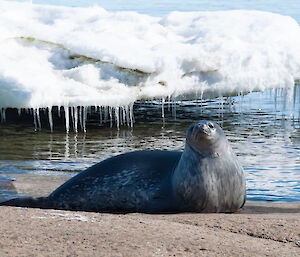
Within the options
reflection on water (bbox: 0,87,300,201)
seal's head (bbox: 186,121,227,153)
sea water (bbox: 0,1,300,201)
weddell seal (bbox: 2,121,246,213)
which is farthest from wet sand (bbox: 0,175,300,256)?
sea water (bbox: 0,1,300,201)

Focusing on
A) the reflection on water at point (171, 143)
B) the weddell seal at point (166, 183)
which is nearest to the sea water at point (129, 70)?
the reflection on water at point (171, 143)

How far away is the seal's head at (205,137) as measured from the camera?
4746mm

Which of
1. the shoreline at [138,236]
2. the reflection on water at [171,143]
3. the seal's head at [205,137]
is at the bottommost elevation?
the reflection on water at [171,143]

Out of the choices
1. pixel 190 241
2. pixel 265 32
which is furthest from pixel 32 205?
pixel 265 32

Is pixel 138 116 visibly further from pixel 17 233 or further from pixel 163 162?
pixel 17 233

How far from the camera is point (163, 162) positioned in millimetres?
5355

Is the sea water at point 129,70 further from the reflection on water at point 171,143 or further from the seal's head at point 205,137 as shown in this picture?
the seal's head at point 205,137

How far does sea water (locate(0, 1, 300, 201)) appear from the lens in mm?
10344

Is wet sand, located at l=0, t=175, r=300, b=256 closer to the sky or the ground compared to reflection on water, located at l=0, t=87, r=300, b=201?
closer to the sky

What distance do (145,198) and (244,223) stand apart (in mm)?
1390

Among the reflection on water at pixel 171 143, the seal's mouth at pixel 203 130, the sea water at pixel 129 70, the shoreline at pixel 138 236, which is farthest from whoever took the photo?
the sea water at pixel 129 70

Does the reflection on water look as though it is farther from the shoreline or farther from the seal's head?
the shoreline

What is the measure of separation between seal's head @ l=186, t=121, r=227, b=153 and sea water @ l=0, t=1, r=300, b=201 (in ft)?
12.9

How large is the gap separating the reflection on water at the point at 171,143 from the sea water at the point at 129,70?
0.02m
